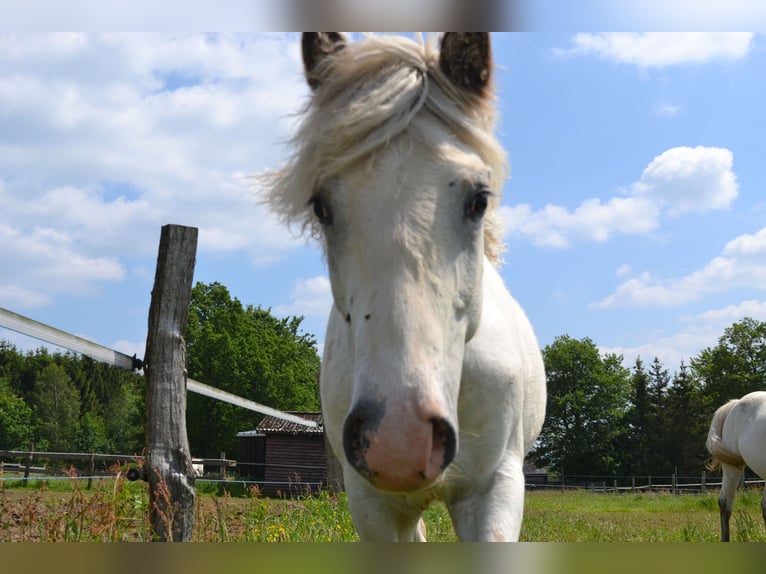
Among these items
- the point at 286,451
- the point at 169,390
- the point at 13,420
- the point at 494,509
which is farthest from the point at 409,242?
the point at 13,420

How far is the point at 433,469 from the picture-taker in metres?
1.38

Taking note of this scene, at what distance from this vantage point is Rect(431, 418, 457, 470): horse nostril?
1.39 metres

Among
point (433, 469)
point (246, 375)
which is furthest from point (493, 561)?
point (246, 375)

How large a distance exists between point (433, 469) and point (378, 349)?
28cm

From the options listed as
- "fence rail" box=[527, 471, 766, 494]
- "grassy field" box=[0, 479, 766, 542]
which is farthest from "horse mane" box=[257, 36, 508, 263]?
"fence rail" box=[527, 471, 766, 494]

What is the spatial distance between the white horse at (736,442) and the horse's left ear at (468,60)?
8.71 meters

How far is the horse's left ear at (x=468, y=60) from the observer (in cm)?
178

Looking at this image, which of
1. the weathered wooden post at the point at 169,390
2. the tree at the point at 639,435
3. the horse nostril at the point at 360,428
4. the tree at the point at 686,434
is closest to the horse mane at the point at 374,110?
the horse nostril at the point at 360,428

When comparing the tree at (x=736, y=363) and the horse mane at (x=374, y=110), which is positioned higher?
the tree at (x=736, y=363)

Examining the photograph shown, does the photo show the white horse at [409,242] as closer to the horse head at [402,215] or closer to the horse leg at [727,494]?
the horse head at [402,215]

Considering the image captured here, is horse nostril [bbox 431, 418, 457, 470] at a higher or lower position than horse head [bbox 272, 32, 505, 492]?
lower

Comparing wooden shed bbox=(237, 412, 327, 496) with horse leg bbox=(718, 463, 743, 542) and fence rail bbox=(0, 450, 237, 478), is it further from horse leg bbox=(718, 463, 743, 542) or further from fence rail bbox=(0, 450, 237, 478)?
horse leg bbox=(718, 463, 743, 542)

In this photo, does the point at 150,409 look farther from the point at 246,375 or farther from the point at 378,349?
the point at 246,375

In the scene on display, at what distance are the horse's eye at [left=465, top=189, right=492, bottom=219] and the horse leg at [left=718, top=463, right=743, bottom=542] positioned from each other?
29.2ft
